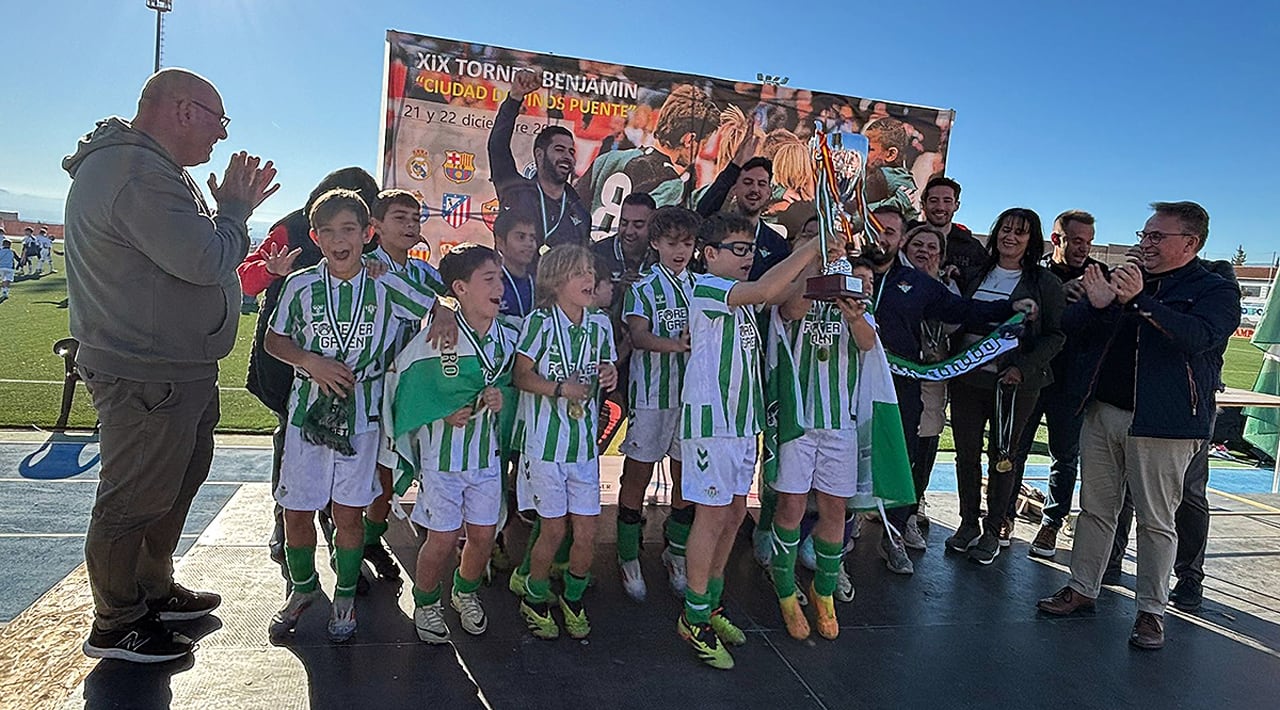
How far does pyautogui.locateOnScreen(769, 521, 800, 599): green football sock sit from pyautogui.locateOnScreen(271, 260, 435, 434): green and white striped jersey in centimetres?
179

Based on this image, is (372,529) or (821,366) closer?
(821,366)

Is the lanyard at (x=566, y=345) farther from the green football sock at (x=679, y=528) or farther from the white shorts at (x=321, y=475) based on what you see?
the green football sock at (x=679, y=528)

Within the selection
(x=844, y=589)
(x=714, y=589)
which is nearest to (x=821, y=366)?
(x=714, y=589)

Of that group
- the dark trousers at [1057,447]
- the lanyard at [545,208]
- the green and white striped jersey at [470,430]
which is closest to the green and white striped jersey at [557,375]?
the green and white striped jersey at [470,430]

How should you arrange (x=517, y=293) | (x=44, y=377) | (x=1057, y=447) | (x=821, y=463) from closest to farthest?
(x=821, y=463)
(x=517, y=293)
(x=1057, y=447)
(x=44, y=377)

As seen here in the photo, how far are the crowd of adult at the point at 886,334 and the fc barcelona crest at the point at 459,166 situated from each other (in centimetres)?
55

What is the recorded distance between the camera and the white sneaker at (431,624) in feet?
10.0

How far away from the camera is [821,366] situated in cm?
335

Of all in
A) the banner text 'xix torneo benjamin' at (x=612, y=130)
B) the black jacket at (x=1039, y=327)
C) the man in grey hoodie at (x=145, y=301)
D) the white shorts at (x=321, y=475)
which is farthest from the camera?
the banner text 'xix torneo benjamin' at (x=612, y=130)

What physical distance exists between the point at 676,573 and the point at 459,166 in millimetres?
3107

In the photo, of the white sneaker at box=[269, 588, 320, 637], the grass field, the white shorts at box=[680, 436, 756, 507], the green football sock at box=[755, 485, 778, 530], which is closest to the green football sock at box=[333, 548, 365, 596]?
the white sneaker at box=[269, 588, 320, 637]

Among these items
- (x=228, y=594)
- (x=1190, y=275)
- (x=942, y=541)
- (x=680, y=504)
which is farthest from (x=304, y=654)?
(x=1190, y=275)

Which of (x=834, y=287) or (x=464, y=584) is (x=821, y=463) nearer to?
(x=834, y=287)

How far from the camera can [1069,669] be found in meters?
3.30
